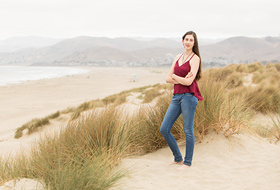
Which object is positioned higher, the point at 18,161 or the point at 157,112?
the point at 157,112

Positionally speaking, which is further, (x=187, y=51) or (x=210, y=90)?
(x=210, y=90)

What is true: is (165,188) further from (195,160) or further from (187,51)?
(187,51)

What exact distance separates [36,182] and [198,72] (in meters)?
2.43

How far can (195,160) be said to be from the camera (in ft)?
Result: 13.0

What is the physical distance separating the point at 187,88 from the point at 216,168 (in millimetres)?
1237

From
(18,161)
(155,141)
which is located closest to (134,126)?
(155,141)

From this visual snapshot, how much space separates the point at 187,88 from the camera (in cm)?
342

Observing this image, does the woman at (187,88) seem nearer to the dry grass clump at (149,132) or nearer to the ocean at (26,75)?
the dry grass clump at (149,132)

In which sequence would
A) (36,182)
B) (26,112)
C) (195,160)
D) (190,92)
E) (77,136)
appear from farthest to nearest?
1. (26,112)
2. (195,160)
3. (77,136)
4. (190,92)
5. (36,182)

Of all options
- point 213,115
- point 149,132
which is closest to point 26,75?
point 149,132

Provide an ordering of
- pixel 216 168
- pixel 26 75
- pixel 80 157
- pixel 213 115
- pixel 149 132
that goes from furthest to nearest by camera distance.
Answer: pixel 26 75 < pixel 149 132 < pixel 213 115 < pixel 216 168 < pixel 80 157

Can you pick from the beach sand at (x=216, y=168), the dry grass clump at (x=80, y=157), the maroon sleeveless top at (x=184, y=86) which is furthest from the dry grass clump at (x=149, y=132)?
the maroon sleeveless top at (x=184, y=86)

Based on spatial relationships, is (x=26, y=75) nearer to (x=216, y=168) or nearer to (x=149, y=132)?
(x=149, y=132)

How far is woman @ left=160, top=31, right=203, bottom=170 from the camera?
11.1ft
